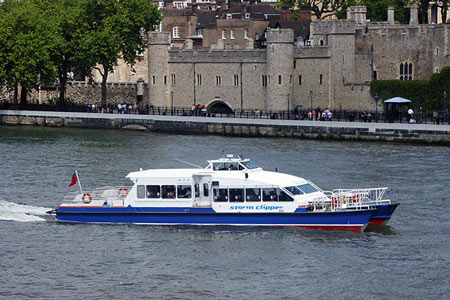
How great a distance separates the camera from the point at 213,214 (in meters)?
40.3

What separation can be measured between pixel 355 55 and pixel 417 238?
43.9m

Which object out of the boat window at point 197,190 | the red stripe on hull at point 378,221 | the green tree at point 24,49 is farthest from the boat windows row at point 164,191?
the green tree at point 24,49

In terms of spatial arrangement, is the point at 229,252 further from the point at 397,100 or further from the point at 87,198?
the point at 397,100

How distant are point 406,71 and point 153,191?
4313 centimetres

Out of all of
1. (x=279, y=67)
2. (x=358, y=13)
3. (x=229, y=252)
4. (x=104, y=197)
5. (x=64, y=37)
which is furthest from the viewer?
(x=64, y=37)

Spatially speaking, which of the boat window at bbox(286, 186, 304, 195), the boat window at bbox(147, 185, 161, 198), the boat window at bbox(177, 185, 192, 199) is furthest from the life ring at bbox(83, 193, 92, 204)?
the boat window at bbox(286, 186, 304, 195)

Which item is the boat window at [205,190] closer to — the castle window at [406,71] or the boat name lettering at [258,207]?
the boat name lettering at [258,207]

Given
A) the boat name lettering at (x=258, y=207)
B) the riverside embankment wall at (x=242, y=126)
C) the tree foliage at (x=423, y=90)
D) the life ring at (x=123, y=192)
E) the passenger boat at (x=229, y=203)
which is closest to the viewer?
the passenger boat at (x=229, y=203)

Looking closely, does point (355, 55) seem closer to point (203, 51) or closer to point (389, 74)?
point (389, 74)

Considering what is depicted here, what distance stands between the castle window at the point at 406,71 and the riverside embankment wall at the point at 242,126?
43.6 ft

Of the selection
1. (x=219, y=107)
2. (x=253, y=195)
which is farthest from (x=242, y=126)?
(x=253, y=195)

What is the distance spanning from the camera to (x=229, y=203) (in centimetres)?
4038

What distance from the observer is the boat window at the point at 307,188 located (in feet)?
133

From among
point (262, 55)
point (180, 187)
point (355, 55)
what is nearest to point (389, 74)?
point (355, 55)
